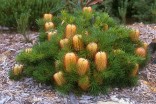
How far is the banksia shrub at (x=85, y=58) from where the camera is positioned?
144 inches

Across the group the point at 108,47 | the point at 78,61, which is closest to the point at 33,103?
the point at 78,61

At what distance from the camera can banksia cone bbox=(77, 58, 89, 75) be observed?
A: 141 inches

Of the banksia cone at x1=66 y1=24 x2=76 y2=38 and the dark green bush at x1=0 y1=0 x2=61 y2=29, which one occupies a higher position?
the dark green bush at x1=0 y1=0 x2=61 y2=29

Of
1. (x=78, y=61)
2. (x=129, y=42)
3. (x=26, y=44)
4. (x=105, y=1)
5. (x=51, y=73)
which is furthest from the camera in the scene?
(x=105, y=1)

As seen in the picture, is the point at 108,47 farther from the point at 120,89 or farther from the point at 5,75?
the point at 5,75

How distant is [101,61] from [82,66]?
0.17 meters

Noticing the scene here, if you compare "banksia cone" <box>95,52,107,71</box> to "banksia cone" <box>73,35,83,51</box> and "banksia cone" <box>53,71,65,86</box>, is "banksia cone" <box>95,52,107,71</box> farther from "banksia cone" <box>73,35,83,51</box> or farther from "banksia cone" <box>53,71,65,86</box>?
"banksia cone" <box>53,71,65,86</box>

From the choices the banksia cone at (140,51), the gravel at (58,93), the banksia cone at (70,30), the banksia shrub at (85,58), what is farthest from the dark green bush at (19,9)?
the banksia cone at (140,51)

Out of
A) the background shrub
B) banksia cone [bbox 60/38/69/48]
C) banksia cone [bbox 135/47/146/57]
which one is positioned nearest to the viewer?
banksia cone [bbox 60/38/69/48]

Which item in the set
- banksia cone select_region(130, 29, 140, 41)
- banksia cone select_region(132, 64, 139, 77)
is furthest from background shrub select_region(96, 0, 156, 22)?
banksia cone select_region(132, 64, 139, 77)

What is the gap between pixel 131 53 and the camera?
4035 mm

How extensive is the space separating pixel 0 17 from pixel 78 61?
2.12m

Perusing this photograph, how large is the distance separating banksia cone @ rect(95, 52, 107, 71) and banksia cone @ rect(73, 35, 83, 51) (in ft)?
0.63

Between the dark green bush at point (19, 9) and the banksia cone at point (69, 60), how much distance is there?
183cm
